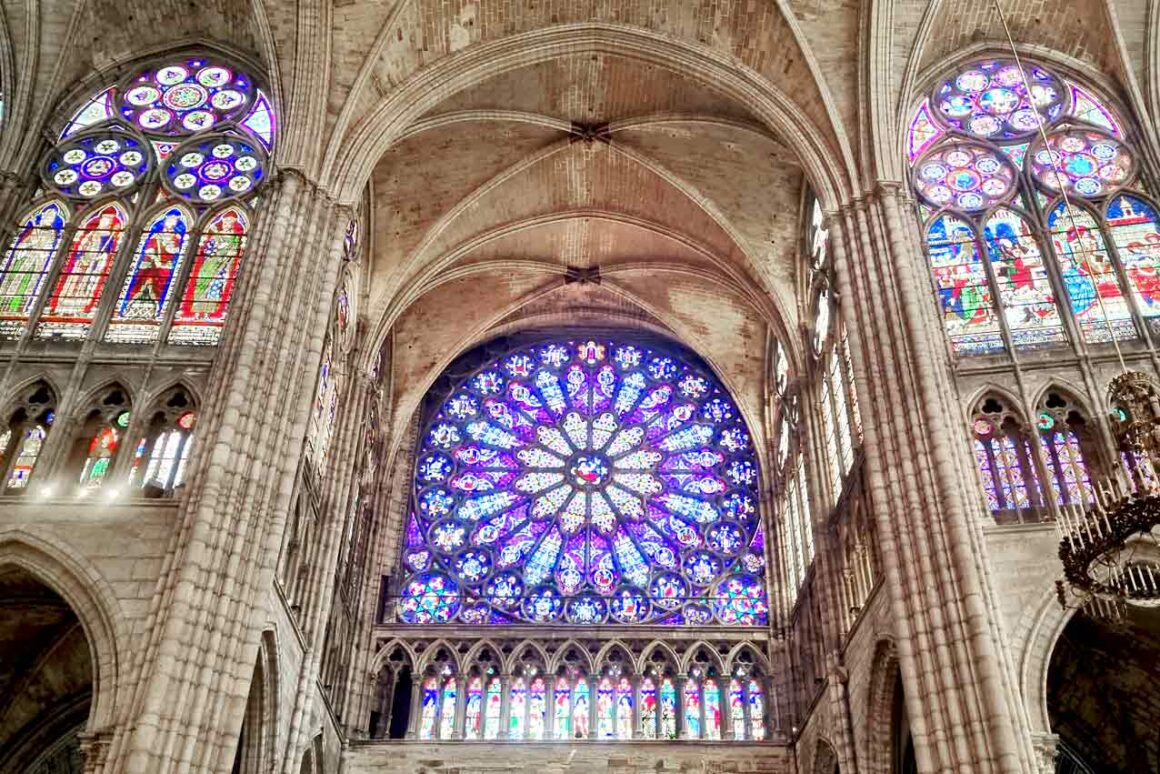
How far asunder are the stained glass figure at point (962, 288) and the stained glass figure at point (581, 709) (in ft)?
28.8

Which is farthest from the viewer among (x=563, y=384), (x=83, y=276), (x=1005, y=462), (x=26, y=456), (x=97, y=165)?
(x=563, y=384)

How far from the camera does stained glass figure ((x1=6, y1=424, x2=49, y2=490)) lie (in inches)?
527

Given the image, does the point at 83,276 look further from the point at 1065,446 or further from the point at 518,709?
the point at 1065,446

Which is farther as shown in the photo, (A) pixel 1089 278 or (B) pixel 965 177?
(B) pixel 965 177

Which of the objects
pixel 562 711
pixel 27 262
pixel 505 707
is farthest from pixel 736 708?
pixel 27 262

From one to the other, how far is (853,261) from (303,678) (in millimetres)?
9407

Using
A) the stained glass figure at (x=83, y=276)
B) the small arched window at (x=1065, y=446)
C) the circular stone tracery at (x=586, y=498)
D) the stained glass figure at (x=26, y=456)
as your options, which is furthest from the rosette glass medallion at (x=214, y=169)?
the small arched window at (x=1065, y=446)

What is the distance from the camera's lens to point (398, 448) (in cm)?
2223

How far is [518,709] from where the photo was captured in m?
18.9

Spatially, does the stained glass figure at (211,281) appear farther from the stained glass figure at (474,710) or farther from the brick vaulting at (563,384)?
the stained glass figure at (474,710)

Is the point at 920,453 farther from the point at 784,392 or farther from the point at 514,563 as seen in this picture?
the point at 514,563

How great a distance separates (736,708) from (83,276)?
1246 cm

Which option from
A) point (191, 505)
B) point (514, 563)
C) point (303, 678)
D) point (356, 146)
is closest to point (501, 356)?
point (514, 563)

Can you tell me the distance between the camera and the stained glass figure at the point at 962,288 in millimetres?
14625
